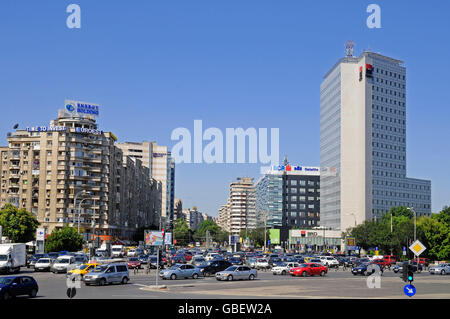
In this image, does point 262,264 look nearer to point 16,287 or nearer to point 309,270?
point 309,270

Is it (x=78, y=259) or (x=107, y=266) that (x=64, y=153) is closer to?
(x=78, y=259)

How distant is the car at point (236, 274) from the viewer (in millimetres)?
52156

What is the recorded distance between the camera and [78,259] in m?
61.3

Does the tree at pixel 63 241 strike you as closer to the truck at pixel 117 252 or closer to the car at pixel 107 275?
the truck at pixel 117 252

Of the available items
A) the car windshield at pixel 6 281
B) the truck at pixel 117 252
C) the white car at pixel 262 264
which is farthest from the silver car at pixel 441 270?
the car windshield at pixel 6 281

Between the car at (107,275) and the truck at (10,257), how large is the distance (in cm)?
1577

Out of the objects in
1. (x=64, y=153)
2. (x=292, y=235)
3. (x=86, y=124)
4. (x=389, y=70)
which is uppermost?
(x=389, y=70)

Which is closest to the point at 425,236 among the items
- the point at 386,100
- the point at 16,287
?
the point at 386,100

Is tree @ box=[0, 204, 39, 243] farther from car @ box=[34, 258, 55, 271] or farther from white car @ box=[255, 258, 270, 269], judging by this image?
white car @ box=[255, 258, 270, 269]

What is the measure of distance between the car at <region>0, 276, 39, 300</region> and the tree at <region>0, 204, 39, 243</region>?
70.7 m

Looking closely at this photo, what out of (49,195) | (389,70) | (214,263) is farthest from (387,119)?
(214,263)
